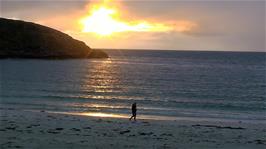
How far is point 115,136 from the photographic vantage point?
20219 mm

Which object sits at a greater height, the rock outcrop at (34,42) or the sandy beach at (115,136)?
the rock outcrop at (34,42)

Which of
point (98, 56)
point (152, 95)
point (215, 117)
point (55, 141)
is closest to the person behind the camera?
point (55, 141)

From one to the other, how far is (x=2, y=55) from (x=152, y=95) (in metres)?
84.9

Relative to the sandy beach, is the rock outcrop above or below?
above

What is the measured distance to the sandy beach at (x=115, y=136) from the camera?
1817cm

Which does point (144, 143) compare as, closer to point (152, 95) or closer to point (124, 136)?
point (124, 136)

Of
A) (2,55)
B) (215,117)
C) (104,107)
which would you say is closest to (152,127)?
(215,117)

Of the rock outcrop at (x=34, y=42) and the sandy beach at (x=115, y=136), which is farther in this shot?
the rock outcrop at (x=34, y=42)

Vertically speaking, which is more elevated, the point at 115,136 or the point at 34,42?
the point at 34,42

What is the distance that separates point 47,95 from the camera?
4806 centimetres

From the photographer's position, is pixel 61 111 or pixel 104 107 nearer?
Answer: pixel 61 111

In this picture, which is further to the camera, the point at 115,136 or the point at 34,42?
the point at 34,42

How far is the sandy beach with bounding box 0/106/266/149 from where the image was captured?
59.6 feet

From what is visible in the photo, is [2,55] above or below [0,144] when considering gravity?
above
